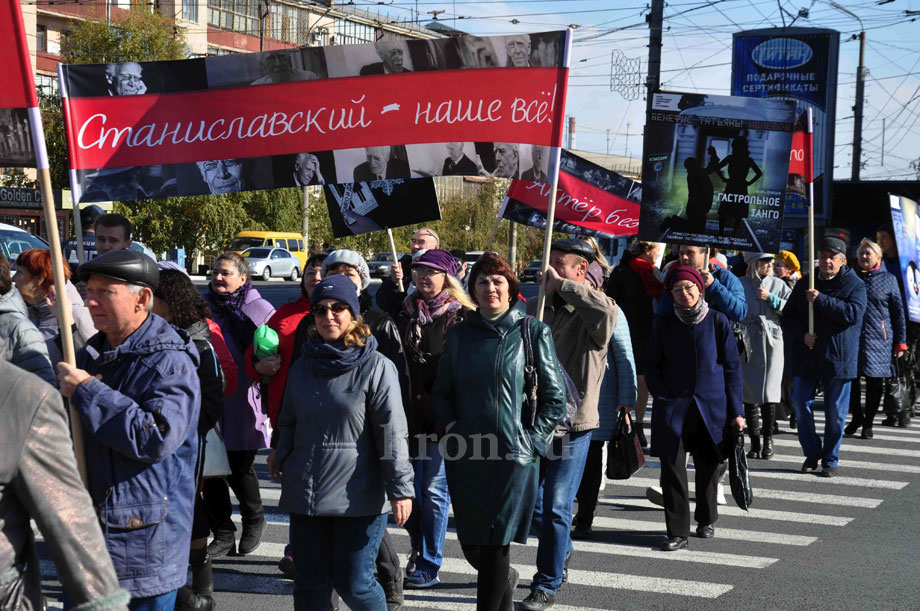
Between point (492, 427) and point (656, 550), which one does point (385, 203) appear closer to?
point (656, 550)

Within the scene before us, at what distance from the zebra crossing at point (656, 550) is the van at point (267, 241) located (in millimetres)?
43693

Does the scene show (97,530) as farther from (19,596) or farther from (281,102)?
(281,102)

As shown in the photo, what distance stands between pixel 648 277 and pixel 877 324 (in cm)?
333

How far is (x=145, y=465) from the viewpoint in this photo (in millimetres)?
3662

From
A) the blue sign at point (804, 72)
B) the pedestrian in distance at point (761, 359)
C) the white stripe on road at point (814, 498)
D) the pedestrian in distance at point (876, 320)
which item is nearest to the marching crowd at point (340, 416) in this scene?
the white stripe on road at point (814, 498)

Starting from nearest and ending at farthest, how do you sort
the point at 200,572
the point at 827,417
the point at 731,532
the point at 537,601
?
1. the point at 200,572
2. the point at 537,601
3. the point at 731,532
4. the point at 827,417

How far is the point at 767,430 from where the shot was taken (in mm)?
10414

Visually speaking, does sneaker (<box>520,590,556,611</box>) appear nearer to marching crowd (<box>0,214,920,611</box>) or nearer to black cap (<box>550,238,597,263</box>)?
marching crowd (<box>0,214,920,611</box>)

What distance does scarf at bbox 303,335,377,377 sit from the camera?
4.70 metres

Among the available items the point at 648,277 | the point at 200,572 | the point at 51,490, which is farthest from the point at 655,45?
the point at 51,490

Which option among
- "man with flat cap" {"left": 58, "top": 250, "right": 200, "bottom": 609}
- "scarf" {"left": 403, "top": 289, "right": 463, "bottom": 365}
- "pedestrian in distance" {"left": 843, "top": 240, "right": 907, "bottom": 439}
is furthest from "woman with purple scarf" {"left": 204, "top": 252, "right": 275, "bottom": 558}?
"pedestrian in distance" {"left": 843, "top": 240, "right": 907, "bottom": 439}

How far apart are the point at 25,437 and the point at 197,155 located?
13.4 feet

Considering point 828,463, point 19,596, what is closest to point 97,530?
point 19,596

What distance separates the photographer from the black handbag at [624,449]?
687cm
